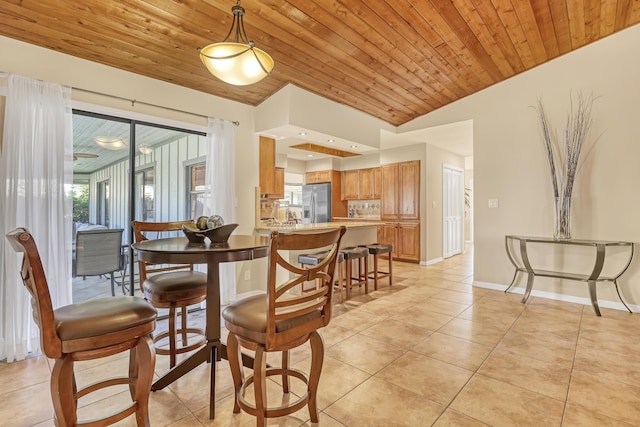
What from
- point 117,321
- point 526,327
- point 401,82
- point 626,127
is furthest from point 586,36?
point 117,321

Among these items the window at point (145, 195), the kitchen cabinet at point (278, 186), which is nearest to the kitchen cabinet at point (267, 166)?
the kitchen cabinet at point (278, 186)

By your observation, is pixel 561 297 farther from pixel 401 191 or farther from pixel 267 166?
pixel 267 166

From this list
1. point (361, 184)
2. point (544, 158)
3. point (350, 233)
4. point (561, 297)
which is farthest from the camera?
point (361, 184)

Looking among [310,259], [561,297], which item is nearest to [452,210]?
[561,297]

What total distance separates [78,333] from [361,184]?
20.7ft

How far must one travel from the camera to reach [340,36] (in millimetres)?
2965

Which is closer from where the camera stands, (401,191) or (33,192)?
(33,192)

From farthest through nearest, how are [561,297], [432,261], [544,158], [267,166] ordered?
[432,261]
[267,166]
[544,158]
[561,297]

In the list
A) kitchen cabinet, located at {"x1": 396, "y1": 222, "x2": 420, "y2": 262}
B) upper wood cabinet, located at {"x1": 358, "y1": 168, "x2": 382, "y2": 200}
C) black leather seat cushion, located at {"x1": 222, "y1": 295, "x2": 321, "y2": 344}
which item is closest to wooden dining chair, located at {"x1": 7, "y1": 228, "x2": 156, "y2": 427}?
black leather seat cushion, located at {"x1": 222, "y1": 295, "x2": 321, "y2": 344}

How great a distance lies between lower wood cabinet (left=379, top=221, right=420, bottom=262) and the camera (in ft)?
20.2

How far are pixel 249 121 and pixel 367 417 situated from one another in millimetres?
3401

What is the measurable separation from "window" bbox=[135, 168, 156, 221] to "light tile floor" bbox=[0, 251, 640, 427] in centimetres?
150

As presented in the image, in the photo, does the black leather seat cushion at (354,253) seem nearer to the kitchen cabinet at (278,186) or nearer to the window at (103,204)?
the kitchen cabinet at (278,186)

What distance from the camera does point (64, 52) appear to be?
100 inches
